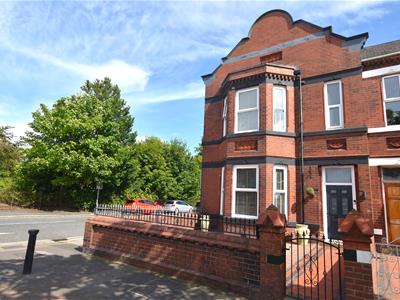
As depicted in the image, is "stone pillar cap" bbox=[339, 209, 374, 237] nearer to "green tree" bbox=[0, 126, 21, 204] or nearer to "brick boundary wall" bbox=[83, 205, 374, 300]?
"brick boundary wall" bbox=[83, 205, 374, 300]

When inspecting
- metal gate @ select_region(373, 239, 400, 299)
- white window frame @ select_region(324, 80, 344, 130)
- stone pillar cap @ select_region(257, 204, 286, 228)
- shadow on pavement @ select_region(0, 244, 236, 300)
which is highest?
white window frame @ select_region(324, 80, 344, 130)

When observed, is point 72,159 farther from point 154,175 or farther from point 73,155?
point 154,175

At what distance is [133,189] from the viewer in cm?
3231

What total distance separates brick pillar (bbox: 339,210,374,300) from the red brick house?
6.17 meters

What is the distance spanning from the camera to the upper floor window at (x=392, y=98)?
393 inches

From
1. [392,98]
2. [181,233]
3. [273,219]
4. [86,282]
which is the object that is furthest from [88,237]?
[392,98]

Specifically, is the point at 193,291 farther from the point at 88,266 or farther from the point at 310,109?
the point at 310,109

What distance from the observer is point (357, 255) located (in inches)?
173

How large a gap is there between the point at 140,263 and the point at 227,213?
4.74 m

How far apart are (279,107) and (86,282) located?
31.5 feet

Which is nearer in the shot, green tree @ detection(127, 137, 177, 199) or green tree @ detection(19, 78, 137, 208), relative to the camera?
green tree @ detection(19, 78, 137, 208)

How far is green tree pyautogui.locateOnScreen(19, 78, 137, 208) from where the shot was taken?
81.4 ft

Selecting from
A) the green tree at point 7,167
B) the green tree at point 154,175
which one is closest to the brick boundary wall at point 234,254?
the green tree at point 7,167

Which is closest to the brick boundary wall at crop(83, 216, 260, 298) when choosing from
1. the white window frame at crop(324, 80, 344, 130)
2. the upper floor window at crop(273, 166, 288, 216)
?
the upper floor window at crop(273, 166, 288, 216)
